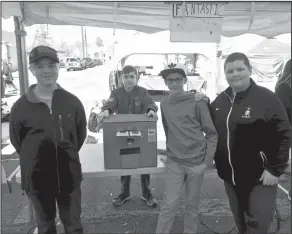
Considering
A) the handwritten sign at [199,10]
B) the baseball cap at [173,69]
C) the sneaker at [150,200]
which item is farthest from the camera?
the sneaker at [150,200]

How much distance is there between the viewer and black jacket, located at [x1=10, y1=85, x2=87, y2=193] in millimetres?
1854

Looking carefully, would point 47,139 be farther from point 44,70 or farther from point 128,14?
point 128,14

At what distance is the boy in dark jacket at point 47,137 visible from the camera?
6.10 ft

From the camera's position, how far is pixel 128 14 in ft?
9.84

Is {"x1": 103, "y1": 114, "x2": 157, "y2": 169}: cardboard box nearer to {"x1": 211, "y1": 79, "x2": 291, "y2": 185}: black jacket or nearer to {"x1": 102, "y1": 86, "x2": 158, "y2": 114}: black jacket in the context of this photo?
{"x1": 211, "y1": 79, "x2": 291, "y2": 185}: black jacket

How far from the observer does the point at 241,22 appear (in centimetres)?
319

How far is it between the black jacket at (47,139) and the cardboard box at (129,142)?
309 millimetres

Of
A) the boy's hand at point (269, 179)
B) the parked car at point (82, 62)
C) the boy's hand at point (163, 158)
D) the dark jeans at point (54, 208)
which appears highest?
the parked car at point (82, 62)

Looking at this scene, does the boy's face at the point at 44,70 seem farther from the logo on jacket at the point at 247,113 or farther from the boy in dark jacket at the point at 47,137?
the logo on jacket at the point at 247,113

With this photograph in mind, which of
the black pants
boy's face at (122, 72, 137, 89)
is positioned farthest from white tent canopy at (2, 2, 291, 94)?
the black pants

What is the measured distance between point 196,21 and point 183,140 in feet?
4.09

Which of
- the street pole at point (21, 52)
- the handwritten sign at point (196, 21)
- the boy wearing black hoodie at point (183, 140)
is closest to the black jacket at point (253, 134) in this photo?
the boy wearing black hoodie at point (183, 140)

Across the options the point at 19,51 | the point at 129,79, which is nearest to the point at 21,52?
the point at 19,51

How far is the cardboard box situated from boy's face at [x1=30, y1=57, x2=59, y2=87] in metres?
0.54
